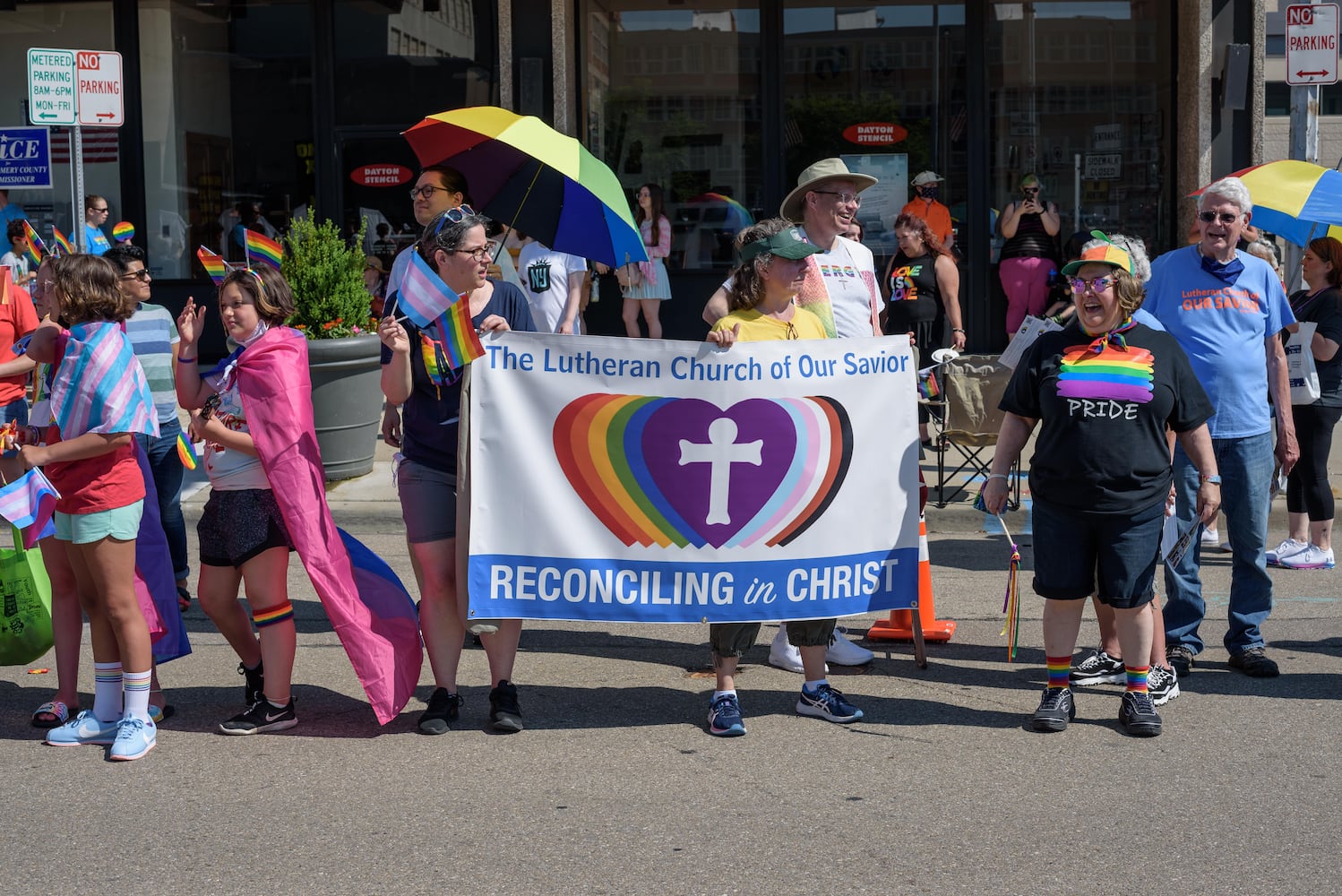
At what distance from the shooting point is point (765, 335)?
221 inches

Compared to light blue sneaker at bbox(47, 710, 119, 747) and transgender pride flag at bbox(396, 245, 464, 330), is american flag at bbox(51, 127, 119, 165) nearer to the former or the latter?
light blue sneaker at bbox(47, 710, 119, 747)

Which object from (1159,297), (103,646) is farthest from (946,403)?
(103,646)

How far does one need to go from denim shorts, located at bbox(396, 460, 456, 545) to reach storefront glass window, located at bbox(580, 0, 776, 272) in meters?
9.99

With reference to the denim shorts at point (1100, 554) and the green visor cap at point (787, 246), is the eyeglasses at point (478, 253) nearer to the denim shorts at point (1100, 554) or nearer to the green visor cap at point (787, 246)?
the green visor cap at point (787, 246)

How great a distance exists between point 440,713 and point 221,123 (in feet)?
39.9

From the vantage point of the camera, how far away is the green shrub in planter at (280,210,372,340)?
401 inches

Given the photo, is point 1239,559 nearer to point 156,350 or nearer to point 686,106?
point 156,350

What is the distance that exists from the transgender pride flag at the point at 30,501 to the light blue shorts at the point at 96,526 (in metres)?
0.11

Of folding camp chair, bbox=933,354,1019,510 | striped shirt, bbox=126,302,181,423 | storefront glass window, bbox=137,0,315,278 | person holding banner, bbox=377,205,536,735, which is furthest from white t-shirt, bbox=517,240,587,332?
storefront glass window, bbox=137,0,315,278

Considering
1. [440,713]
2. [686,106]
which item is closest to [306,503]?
[440,713]

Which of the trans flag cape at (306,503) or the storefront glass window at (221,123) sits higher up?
the storefront glass window at (221,123)

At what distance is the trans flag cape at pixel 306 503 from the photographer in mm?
5348

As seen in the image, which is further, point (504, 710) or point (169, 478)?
point (169, 478)

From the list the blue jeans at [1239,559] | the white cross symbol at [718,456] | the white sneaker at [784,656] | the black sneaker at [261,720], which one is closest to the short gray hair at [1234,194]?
the blue jeans at [1239,559]
